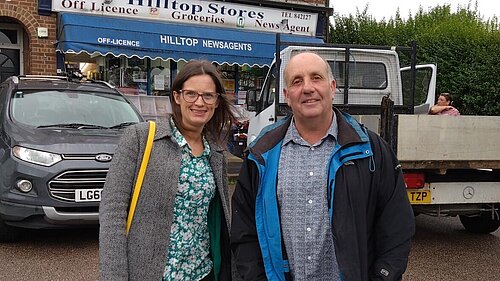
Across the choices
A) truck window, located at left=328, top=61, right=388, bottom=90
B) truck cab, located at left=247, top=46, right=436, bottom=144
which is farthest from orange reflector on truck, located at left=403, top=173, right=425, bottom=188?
truck window, located at left=328, top=61, right=388, bottom=90

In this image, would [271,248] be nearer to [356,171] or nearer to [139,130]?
[356,171]

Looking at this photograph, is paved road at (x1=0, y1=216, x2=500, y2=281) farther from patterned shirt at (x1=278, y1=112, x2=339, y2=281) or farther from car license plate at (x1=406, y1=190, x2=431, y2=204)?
patterned shirt at (x1=278, y1=112, x2=339, y2=281)

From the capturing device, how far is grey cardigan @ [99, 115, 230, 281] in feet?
6.73

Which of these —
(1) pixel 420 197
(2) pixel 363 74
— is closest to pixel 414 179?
(1) pixel 420 197

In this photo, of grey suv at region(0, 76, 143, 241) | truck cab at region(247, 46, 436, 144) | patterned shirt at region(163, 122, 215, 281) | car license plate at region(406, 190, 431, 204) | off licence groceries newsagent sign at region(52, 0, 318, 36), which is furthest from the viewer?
off licence groceries newsagent sign at region(52, 0, 318, 36)

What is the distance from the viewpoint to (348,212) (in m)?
1.98

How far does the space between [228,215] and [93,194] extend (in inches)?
125

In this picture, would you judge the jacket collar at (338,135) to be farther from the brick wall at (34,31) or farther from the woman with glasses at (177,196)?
the brick wall at (34,31)

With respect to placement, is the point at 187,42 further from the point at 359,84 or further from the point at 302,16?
the point at 359,84

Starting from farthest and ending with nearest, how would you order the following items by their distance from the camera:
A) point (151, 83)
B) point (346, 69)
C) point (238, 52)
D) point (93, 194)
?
point (151, 83) < point (238, 52) < point (346, 69) < point (93, 194)

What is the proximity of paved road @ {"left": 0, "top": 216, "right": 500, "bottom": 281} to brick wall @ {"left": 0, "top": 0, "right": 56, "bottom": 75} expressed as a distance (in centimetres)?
610

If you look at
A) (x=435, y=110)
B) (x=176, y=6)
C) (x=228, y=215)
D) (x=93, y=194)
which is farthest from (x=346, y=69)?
(x=176, y=6)

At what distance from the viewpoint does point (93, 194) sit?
17.0ft

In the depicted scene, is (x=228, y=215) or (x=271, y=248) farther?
(x=228, y=215)
